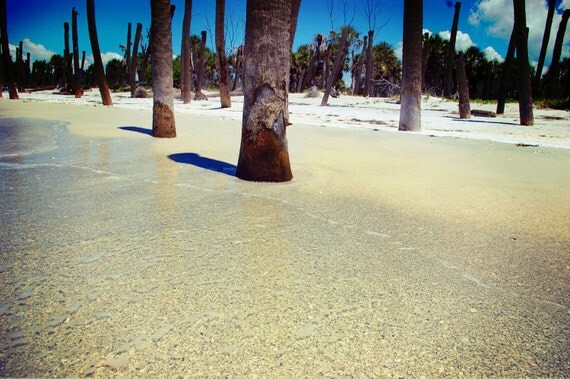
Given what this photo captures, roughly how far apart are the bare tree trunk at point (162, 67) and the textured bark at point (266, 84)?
307cm

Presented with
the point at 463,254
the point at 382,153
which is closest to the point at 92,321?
the point at 463,254

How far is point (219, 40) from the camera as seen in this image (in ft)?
45.6

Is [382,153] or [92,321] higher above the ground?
[382,153]

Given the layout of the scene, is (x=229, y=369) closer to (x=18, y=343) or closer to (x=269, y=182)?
(x=18, y=343)

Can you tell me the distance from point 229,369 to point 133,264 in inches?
32.9

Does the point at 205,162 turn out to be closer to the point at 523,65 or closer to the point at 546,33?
the point at 523,65

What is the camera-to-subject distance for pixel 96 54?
1463 centimetres

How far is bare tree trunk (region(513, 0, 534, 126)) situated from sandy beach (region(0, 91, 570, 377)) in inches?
309

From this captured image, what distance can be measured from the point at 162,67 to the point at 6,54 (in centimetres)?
1868

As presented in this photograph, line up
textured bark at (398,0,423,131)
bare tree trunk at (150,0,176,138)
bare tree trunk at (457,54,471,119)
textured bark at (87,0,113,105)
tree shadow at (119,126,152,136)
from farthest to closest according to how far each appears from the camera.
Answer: textured bark at (87,0,113,105) < bare tree trunk at (457,54,471,119) < textured bark at (398,0,423,131) < tree shadow at (119,126,152,136) < bare tree trunk at (150,0,176,138)

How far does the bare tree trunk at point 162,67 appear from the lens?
226 inches

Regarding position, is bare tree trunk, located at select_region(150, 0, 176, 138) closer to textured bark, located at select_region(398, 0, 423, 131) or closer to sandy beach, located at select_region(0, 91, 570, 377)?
sandy beach, located at select_region(0, 91, 570, 377)

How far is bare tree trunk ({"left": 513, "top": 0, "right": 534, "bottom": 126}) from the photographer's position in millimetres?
10141

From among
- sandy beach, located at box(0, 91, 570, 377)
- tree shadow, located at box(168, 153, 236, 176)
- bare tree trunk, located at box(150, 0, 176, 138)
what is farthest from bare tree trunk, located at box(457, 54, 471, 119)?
tree shadow, located at box(168, 153, 236, 176)
